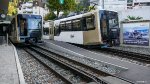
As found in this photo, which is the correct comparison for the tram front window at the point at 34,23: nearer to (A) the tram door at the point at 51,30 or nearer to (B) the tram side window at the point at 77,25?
(B) the tram side window at the point at 77,25

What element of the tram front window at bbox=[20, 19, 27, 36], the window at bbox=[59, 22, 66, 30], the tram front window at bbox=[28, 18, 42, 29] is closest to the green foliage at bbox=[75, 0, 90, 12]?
the window at bbox=[59, 22, 66, 30]

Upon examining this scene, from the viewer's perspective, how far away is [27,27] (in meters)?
30.3

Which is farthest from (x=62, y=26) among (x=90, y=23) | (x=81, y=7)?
(x=81, y=7)

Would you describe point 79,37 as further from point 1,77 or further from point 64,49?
point 1,77

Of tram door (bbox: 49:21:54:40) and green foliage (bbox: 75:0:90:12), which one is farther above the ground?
green foliage (bbox: 75:0:90:12)

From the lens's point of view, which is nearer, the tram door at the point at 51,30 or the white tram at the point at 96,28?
the white tram at the point at 96,28

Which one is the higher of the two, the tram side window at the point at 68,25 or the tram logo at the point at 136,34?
the tram side window at the point at 68,25

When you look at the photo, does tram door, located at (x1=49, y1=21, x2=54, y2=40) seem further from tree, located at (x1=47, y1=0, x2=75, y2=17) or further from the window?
tree, located at (x1=47, y1=0, x2=75, y2=17)

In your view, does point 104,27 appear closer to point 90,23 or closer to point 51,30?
point 90,23

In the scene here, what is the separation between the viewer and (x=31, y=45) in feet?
112

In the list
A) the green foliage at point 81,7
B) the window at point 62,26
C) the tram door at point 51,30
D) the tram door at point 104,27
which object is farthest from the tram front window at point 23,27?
the green foliage at point 81,7

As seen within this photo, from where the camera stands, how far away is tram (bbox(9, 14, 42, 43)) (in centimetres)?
2997

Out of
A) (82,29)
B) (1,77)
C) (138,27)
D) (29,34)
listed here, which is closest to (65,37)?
(29,34)

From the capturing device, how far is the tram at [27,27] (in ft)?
98.3
